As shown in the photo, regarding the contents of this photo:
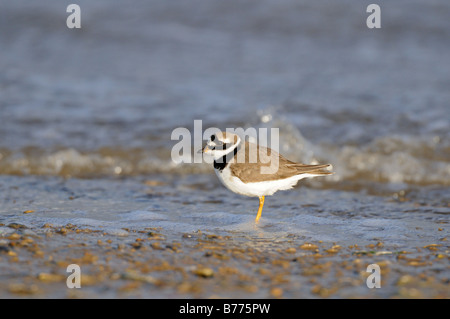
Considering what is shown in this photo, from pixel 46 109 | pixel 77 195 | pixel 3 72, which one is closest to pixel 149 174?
pixel 77 195

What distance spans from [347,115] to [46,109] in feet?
19.7

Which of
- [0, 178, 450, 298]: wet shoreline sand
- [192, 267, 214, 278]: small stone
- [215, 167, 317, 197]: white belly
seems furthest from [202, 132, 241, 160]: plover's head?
[192, 267, 214, 278]: small stone

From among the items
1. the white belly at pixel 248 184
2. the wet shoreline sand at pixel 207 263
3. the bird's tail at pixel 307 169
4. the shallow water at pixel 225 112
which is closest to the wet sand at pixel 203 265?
the wet shoreline sand at pixel 207 263

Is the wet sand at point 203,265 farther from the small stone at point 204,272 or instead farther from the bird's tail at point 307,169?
the bird's tail at point 307,169

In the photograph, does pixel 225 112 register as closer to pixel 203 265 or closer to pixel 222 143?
pixel 222 143

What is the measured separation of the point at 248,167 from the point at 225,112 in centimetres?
502

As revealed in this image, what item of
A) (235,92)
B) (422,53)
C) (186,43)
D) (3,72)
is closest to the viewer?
(235,92)

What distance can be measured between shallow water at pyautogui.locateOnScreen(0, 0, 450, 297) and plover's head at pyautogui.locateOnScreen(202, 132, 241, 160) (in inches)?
31.8

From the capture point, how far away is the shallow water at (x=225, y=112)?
6.52 m

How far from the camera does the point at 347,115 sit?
1059 cm

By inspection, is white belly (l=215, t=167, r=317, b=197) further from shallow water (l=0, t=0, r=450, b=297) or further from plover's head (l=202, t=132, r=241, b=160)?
shallow water (l=0, t=0, r=450, b=297)

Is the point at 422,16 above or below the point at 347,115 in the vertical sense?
above

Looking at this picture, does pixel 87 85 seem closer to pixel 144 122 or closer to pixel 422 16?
pixel 144 122
